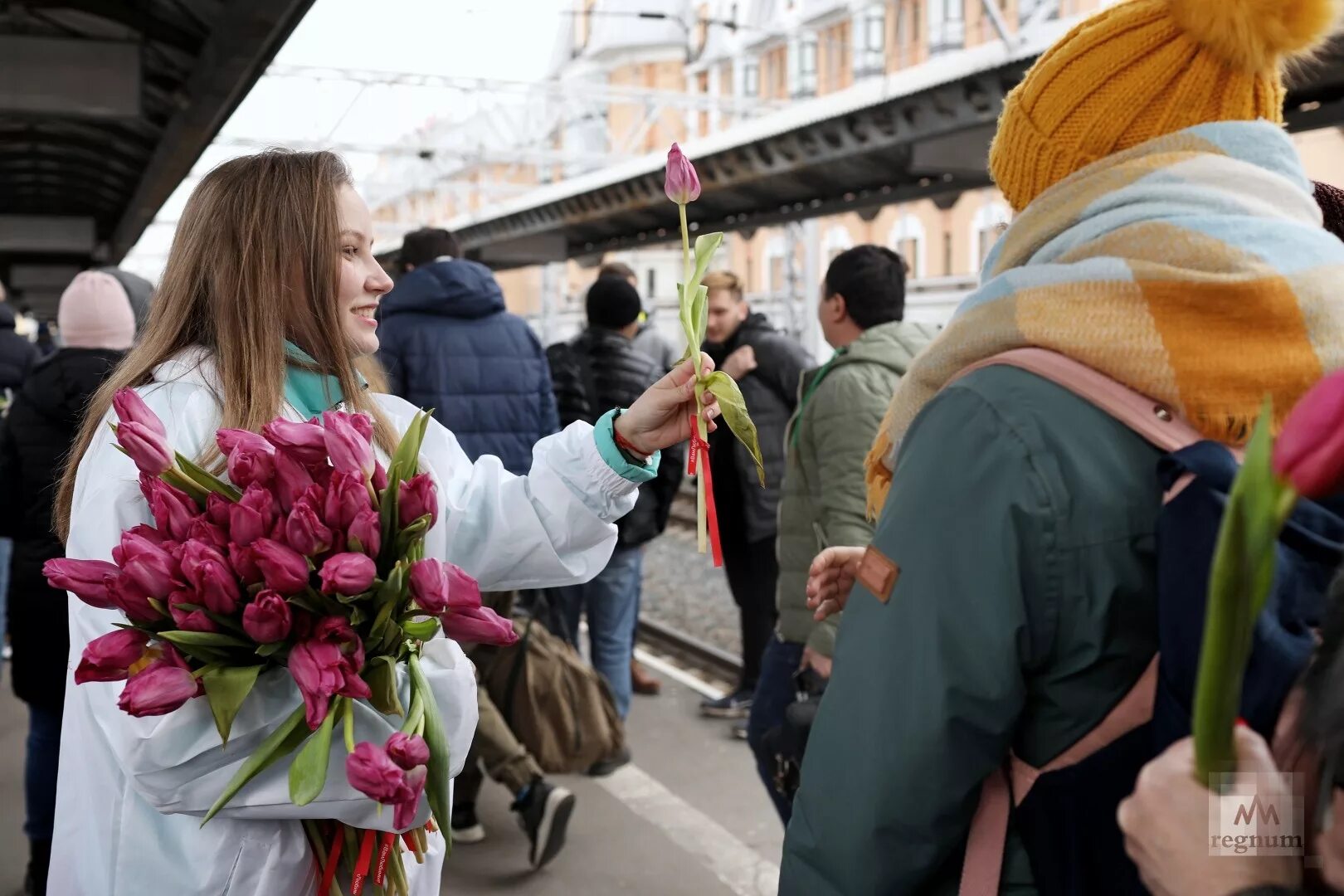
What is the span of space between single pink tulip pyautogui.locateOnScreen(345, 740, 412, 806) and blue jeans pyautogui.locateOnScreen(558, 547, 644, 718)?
12.8ft

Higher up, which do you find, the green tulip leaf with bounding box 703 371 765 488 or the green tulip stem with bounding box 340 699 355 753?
the green tulip leaf with bounding box 703 371 765 488

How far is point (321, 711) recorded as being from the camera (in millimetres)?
1560

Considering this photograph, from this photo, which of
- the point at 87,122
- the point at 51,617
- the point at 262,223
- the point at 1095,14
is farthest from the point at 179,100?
the point at 1095,14

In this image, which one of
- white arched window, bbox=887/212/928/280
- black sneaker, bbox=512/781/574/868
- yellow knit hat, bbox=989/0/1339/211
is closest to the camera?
yellow knit hat, bbox=989/0/1339/211

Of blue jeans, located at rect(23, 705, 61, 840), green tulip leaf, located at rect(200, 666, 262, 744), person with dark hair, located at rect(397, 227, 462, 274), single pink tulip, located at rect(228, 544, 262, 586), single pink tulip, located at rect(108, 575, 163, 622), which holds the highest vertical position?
person with dark hair, located at rect(397, 227, 462, 274)

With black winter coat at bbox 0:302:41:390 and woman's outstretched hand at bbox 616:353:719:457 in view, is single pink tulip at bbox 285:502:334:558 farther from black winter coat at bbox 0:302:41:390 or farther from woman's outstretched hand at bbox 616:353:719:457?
black winter coat at bbox 0:302:41:390

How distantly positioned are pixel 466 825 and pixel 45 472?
6.04ft

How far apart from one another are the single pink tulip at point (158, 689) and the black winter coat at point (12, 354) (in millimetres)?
5747

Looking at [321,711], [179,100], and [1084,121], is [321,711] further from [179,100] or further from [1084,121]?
[179,100]

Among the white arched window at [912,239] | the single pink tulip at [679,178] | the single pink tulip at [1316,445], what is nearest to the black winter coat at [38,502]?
the single pink tulip at [679,178]

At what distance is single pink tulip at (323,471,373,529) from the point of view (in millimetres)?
1593

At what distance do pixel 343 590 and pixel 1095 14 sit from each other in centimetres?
118

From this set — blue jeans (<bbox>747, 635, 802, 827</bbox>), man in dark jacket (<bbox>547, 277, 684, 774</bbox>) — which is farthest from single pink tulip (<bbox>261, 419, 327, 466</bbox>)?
man in dark jacket (<bbox>547, 277, 684, 774</bbox>)

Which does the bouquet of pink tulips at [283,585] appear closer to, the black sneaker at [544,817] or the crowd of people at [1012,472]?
the crowd of people at [1012,472]
